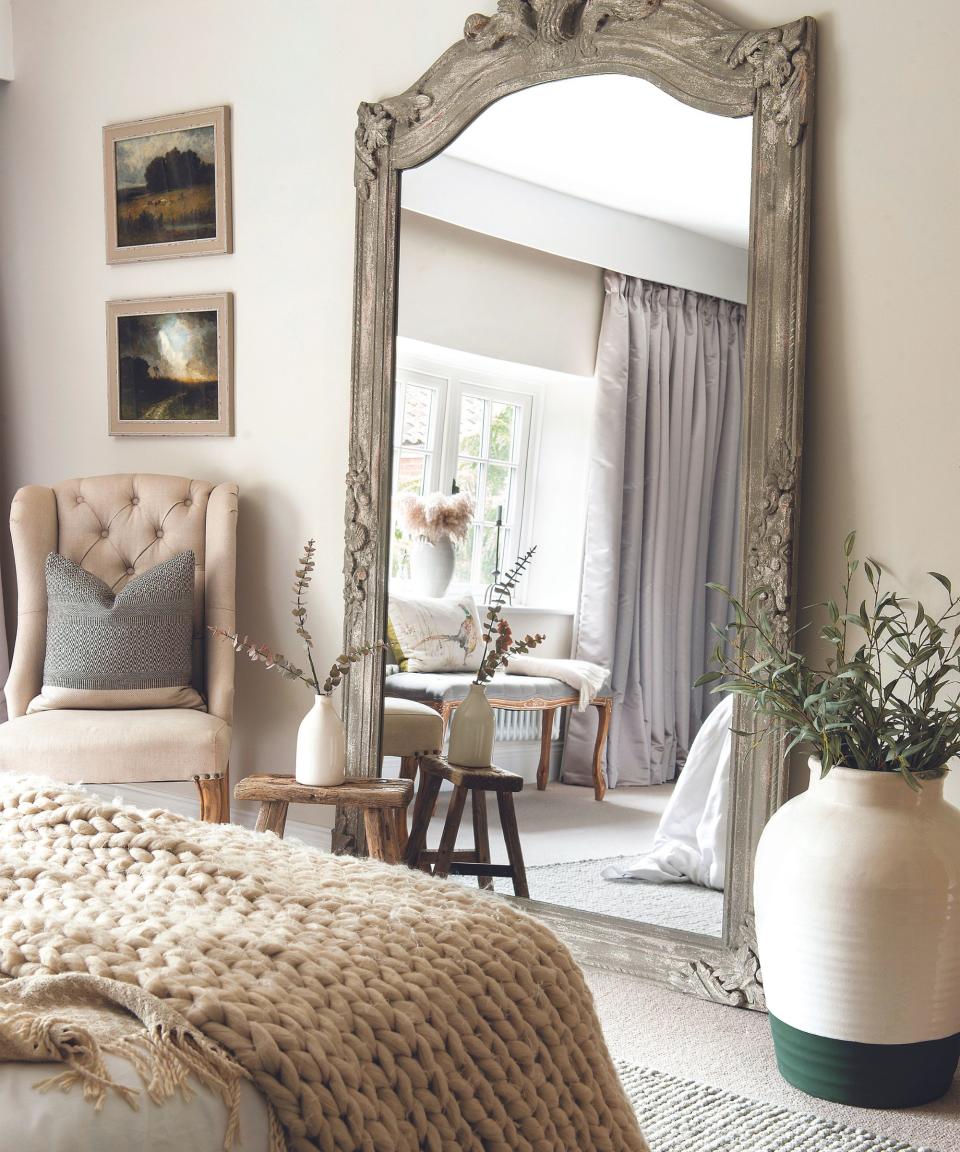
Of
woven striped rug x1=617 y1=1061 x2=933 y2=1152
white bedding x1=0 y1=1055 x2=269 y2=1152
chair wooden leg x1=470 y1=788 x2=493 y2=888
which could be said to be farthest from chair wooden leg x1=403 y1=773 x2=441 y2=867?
white bedding x1=0 y1=1055 x2=269 y2=1152

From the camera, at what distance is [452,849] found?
296cm

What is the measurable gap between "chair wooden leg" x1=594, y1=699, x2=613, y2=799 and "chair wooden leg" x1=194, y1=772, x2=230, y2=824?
0.93m

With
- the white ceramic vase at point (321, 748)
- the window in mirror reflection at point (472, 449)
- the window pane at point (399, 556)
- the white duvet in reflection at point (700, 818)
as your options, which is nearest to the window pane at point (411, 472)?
the window in mirror reflection at point (472, 449)

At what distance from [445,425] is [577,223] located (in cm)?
57

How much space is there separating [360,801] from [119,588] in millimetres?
1090

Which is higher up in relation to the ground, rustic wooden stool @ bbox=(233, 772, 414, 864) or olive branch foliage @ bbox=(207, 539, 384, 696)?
olive branch foliage @ bbox=(207, 539, 384, 696)

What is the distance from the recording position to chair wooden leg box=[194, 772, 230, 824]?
10.0 feet

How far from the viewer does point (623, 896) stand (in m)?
2.77

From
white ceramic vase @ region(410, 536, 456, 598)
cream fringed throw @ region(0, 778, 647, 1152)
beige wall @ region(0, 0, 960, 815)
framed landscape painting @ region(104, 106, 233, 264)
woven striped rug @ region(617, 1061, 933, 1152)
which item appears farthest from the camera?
framed landscape painting @ region(104, 106, 233, 264)

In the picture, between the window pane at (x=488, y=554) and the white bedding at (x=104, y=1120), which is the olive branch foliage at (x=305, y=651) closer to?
the window pane at (x=488, y=554)

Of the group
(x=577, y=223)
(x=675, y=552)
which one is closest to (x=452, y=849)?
(x=675, y=552)

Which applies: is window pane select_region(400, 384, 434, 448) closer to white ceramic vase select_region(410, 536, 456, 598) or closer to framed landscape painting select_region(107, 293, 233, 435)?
Answer: white ceramic vase select_region(410, 536, 456, 598)

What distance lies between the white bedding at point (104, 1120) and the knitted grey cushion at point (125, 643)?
2405 millimetres

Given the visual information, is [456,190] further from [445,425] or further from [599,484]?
[599,484]
